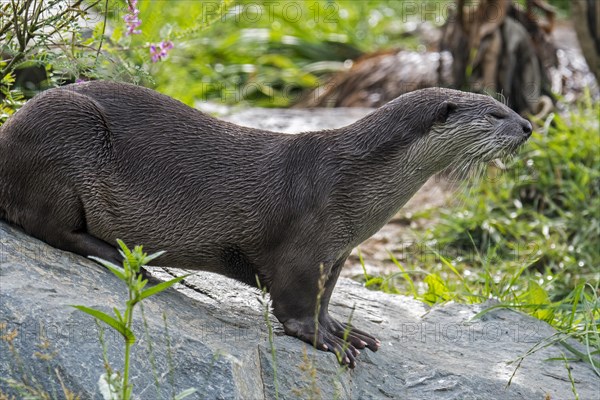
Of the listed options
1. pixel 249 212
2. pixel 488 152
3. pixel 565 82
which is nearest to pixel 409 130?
pixel 488 152

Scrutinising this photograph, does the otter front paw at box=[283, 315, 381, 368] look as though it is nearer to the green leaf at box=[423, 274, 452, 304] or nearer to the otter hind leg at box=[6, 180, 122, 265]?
the otter hind leg at box=[6, 180, 122, 265]

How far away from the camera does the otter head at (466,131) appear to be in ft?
12.1

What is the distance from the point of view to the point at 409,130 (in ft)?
12.1

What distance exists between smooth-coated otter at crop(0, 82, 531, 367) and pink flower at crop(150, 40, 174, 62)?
0.97 m

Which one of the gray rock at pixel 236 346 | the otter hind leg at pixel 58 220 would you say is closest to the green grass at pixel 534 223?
the gray rock at pixel 236 346

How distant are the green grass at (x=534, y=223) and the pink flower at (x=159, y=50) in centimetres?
169

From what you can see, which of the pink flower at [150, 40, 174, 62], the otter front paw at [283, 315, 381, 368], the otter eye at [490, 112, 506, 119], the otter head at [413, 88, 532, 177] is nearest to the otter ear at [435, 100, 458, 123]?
the otter head at [413, 88, 532, 177]

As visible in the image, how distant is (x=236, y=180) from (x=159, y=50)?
1281 mm

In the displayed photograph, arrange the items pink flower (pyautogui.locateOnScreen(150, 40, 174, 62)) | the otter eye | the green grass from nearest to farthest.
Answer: the otter eye → pink flower (pyautogui.locateOnScreen(150, 40, 174, 62)) → the green grass

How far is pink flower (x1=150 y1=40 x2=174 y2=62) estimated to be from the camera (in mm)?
4713

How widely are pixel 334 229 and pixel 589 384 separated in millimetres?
1291

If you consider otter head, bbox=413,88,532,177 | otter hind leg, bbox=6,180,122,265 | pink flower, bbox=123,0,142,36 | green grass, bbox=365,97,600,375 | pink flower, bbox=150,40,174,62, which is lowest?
green grass, bbox=365,97,600,375

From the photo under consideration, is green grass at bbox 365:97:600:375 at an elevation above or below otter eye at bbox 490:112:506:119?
below

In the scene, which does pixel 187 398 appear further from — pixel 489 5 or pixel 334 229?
pixel 489 5
